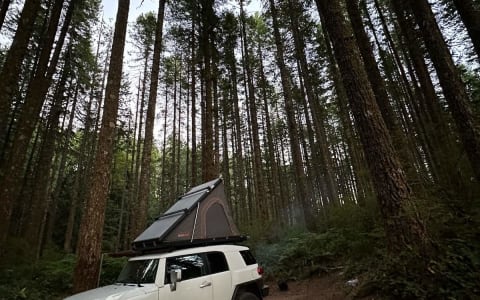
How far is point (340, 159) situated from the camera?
100 ft

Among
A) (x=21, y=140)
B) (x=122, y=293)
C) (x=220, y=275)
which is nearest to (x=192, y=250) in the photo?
(x=220, y=275)

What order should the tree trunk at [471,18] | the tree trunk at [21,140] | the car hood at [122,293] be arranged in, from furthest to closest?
the tree trunk at [21,140], the tree trunk at [471,18], the car hood at [122,293]

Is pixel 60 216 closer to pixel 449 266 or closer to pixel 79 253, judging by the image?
pixel 79 253

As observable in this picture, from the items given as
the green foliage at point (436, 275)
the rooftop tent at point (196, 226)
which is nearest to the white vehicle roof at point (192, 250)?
the rooftop tent at point (196, 226)

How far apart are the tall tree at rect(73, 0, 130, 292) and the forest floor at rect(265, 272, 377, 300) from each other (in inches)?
194

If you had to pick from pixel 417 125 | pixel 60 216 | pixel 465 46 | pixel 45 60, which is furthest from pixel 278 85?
pixel 60 216

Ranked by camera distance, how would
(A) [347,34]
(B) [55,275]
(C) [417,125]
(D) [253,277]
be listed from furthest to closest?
(C) [417,125] < (B) [55,275] < (A) [347,34] < (D) [253,277]

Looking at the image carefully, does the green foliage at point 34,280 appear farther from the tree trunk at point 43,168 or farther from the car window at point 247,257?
the car window at point 247,257

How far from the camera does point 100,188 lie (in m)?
6.17

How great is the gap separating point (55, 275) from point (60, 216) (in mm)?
15710

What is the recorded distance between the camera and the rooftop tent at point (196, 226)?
4648mm

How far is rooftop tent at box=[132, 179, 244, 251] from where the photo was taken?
465 cm

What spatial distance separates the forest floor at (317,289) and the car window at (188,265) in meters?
2.83

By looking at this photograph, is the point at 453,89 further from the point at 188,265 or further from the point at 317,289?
the point at 188,265
